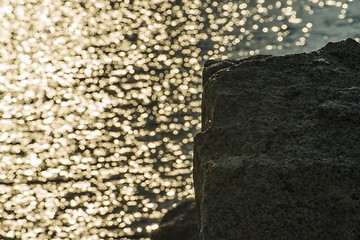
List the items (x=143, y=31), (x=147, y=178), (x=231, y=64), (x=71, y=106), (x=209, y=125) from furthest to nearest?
(x=143, y=31) → (x=71, y=106) → (x=147, y=178) → (x=231, y=64) → (x=209, y=125)

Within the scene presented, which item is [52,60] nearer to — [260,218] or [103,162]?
[103,162]

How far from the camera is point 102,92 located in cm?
3969

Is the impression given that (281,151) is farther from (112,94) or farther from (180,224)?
(112,94)

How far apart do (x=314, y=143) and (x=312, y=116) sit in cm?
48

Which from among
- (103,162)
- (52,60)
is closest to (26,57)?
(52,60)

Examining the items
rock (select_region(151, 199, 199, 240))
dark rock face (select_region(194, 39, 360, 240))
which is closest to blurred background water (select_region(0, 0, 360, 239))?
rock (select_region(151, 199, 199, 240))

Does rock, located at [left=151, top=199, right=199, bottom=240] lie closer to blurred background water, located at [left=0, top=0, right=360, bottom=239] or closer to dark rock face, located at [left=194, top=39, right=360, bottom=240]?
blurred background water, located at [left=0, top=0, right=360, bottom=239]

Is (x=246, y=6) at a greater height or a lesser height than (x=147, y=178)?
greater

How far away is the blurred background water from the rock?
6781 millimetres

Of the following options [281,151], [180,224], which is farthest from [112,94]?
[281,151]

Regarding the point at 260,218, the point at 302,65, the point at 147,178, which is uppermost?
the point at 302,65

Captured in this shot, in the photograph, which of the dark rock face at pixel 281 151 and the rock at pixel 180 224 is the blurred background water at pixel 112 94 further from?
the dark rock face at pixel 281 151

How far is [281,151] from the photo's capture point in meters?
8.45

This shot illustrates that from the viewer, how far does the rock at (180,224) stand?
1712cm
